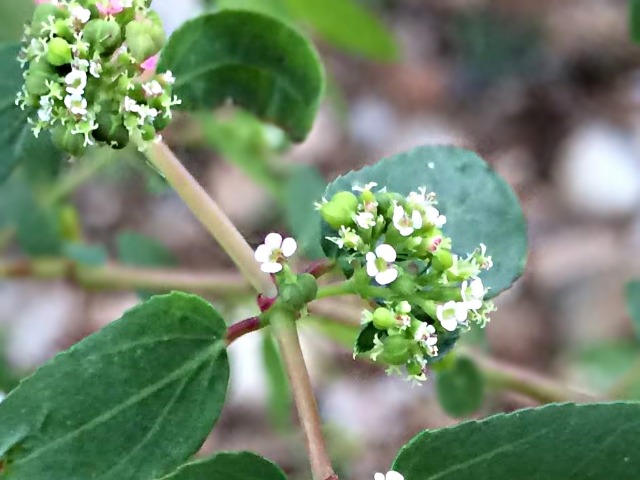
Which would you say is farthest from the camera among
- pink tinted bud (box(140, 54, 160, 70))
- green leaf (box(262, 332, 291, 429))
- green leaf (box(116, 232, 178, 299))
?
green leaf (box(116, 232, 178, 299))

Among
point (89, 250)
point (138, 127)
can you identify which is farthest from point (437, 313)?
point (89, 250)

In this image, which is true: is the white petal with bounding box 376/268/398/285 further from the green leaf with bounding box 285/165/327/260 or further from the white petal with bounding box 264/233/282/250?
the green leaf with bounding box 285/165/327/260

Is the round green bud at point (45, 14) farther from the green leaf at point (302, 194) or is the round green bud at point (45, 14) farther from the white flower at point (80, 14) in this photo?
the green leaf at point (302, 194)

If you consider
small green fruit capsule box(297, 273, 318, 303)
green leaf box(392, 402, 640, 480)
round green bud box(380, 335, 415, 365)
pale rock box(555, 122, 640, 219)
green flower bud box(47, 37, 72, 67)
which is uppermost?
pale rock box(555, 122, 640, 219)

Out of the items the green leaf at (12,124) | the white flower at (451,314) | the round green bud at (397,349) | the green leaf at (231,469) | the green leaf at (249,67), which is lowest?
the green leaf at (231,469)

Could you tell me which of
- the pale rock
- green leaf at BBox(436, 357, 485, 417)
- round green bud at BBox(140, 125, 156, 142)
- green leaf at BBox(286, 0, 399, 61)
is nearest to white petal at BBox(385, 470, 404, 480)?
round green bud at BBox(140, 125, 156, 142)

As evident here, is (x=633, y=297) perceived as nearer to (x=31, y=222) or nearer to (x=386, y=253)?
(x=386, y=253)

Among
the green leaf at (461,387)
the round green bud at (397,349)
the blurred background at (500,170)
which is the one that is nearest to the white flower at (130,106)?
the round green bud at (397,349)
